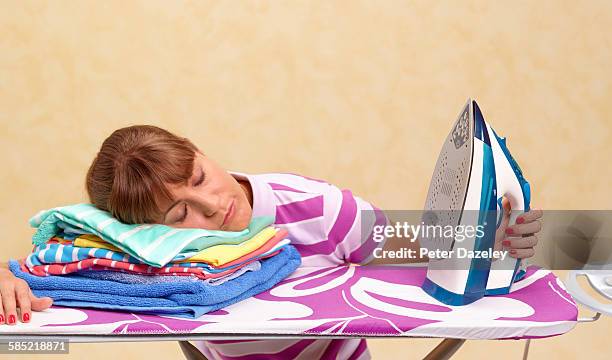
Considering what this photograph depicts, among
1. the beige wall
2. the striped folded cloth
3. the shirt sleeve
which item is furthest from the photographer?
the beige wall

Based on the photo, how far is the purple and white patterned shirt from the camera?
61.7 inches

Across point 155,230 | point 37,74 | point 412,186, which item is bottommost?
point 412,186

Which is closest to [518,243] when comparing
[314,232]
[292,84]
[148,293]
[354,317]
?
[354,317]

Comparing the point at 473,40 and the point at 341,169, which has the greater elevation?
the point at 473,40

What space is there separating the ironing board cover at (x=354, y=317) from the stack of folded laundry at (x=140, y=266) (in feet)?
0.08

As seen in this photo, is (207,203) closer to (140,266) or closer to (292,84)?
(140,266)

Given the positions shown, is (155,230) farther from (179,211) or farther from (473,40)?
(473,40)

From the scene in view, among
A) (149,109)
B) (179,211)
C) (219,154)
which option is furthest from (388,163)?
(179,211)

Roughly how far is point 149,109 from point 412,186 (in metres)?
0.95

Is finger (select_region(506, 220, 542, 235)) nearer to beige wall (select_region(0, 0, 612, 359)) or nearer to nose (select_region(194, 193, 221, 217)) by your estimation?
nose (select_region(194, 193, 221, 217))

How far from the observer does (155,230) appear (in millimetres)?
1351

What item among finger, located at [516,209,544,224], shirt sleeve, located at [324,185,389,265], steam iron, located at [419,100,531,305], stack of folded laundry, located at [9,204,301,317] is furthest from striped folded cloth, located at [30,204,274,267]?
finger, located at [516,209,544,224]

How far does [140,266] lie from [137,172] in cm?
18

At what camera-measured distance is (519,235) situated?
134cm
